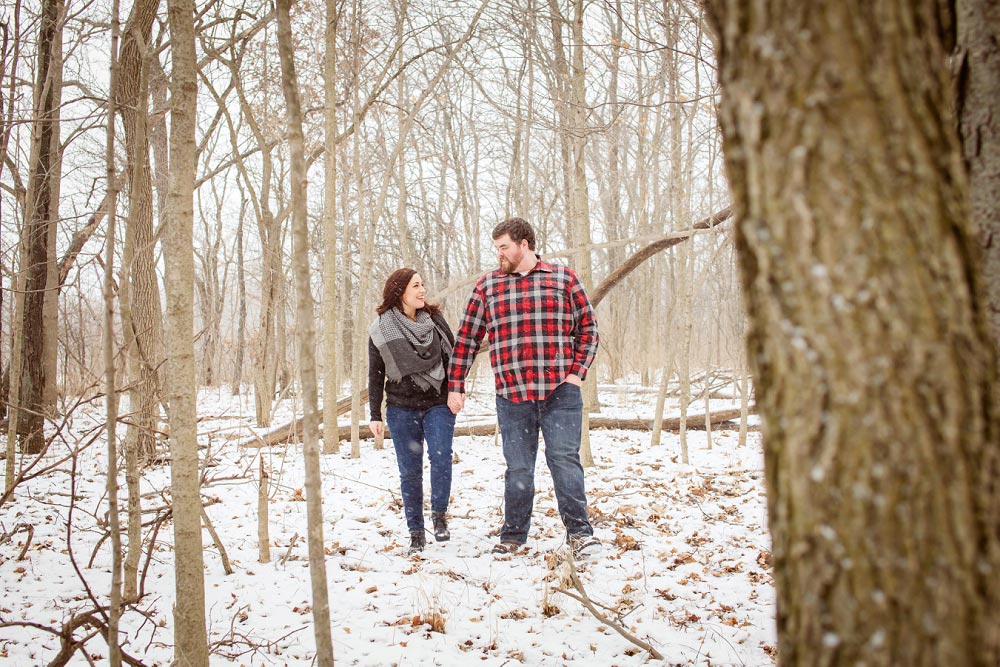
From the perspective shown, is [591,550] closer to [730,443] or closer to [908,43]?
[908,43]

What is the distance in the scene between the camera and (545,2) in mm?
6594

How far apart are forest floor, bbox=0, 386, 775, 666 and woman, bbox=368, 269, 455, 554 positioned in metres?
0.29

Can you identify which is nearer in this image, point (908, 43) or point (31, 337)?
point (908, 43)

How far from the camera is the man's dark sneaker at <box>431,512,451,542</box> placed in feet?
11.8

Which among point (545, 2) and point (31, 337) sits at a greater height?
point (545, 2)

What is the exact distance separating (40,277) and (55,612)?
19.1ft

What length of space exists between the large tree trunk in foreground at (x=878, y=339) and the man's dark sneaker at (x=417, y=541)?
2970 mm

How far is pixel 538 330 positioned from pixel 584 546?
4.07ft

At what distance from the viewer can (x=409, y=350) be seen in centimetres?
351

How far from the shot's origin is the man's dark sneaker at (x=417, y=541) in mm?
3465

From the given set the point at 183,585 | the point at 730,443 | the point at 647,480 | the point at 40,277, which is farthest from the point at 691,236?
the point at 40,277

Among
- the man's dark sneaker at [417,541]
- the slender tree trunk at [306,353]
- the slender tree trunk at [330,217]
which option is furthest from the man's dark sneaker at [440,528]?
the slender tree trunk at [330,217]

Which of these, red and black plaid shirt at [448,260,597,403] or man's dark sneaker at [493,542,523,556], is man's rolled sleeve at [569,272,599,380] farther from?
man's dark sneaker at [493,542,523,556]

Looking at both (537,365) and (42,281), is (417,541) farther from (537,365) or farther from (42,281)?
(42,281)
